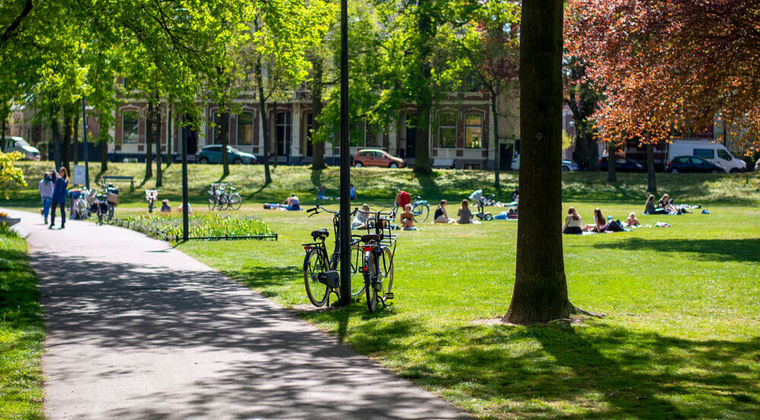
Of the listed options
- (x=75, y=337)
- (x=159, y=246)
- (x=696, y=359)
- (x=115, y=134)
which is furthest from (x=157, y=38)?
(x=115, y=134)

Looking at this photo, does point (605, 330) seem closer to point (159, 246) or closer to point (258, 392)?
point (258, 392)

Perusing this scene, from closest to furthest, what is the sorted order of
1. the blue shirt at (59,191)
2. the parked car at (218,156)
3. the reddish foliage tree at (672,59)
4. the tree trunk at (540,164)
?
the tree trunk at (540,164) < the reddish foliage tree at (672,59) < the blue shirt at (59,191) < the parked car at (218,156)

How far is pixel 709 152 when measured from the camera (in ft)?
200

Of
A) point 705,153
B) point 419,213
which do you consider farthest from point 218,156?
point 419,213

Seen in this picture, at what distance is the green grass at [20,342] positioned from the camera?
677 cm

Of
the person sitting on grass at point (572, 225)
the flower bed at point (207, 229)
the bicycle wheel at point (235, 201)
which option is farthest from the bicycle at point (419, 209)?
the bicycle wheel at point (235, 201)

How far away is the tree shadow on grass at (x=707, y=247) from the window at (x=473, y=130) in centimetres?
4459

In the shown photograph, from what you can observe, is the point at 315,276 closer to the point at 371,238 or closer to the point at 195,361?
the point at 371,238

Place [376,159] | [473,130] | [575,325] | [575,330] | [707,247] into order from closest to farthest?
[575,330] → [575,325] → [707,247] → [376,159] → [473,130]

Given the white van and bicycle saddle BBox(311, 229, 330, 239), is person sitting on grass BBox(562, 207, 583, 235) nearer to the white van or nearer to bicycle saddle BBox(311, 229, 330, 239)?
bicycle saddle BBox(311, 229, 330, 239)

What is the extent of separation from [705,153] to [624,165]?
18.8 feet

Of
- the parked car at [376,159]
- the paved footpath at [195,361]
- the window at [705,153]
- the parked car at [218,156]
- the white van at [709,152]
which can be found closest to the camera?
the paved footpath at [195,361]

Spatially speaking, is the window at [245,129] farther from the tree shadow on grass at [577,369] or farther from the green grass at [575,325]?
the tree shadow on grass at [577,369]

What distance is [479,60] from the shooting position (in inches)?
2094
